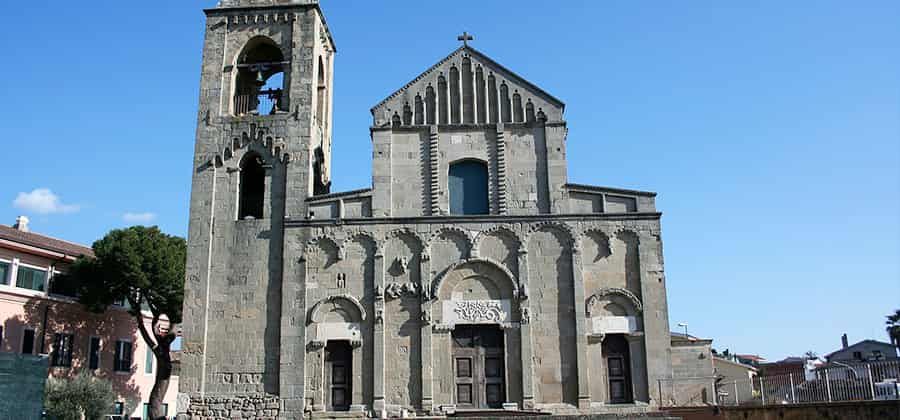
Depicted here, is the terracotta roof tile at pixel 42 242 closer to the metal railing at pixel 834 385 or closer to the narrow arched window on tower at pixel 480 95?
the narrow arched window on tower at pixel 480 95

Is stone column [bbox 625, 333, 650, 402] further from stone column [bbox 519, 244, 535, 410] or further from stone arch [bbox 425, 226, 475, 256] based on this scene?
stone arch [bbox 425, 226, 475, 256]

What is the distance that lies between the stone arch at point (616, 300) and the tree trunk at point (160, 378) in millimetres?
23721

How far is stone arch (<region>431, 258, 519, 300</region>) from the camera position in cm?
2447

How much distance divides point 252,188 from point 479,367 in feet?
33.7

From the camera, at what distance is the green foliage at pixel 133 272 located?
36844 mm

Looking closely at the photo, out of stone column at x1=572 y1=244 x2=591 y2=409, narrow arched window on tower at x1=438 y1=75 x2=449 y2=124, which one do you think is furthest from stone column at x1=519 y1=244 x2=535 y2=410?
narrow arched window on tower at x1=438 y1=75 x2=449 y2=124

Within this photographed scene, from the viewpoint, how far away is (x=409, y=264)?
24828mm

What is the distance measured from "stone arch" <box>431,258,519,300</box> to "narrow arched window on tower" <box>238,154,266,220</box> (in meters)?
7.05

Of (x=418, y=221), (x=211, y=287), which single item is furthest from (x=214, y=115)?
(x=418, y=221)

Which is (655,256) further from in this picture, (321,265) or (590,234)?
(321,265)

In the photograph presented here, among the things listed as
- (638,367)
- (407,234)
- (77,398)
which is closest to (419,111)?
(407,234)

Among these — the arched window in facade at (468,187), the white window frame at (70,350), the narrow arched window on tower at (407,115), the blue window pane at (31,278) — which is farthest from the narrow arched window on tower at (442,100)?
the white window frame at (70,350)

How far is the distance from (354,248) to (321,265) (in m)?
1.21

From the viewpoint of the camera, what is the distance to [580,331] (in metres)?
23.8
